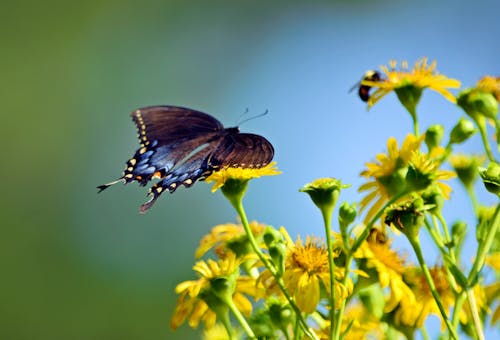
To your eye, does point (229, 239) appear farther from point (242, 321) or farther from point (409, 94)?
point (409, 94)

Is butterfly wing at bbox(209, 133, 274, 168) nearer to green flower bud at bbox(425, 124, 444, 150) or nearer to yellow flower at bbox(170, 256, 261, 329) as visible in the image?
yellow flower at bbox(170, 256, 261, 329)

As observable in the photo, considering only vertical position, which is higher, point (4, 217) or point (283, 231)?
point (283, 231)

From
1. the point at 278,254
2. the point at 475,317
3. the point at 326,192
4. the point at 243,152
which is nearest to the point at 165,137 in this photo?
the point at 243,152

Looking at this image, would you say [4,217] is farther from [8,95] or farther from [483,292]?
[483,292]

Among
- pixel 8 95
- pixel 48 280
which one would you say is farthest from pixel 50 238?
pixel 8 95

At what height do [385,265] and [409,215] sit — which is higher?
[409,215]

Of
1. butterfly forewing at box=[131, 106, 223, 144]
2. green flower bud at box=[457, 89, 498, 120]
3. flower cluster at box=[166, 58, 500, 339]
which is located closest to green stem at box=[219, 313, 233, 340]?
flower cluster at box=[166, 58, 500, 339]
